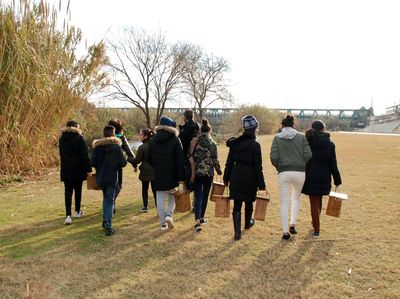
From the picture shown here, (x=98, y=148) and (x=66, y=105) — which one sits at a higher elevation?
(x=66, y=105)

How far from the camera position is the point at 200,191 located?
17.6 ft

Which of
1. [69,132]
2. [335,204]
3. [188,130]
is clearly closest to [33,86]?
[69,132]

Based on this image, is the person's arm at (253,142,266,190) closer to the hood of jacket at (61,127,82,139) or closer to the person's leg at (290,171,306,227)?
the person's leg at (290,171,306,227)

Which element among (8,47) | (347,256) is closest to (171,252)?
(347,256)

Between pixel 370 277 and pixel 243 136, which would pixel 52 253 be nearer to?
pixel 243 136

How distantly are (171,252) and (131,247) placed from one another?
21.2 inches

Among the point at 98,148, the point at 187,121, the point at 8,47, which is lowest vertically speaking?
the point at 98,148

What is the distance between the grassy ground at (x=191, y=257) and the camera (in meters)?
3.45

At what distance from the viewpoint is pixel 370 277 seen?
3773 mm

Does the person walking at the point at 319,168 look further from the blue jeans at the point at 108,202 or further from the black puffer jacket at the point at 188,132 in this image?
the blue jeans at the point at 108,202

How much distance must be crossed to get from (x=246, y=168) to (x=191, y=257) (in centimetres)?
132

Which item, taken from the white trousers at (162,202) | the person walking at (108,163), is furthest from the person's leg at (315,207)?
the person walking at (108,163)

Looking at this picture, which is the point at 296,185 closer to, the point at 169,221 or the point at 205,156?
the point at 205,156

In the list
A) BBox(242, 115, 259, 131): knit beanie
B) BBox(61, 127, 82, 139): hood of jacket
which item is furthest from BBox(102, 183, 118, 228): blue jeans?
BBox(242, 115, 259, 131): knit beanie
